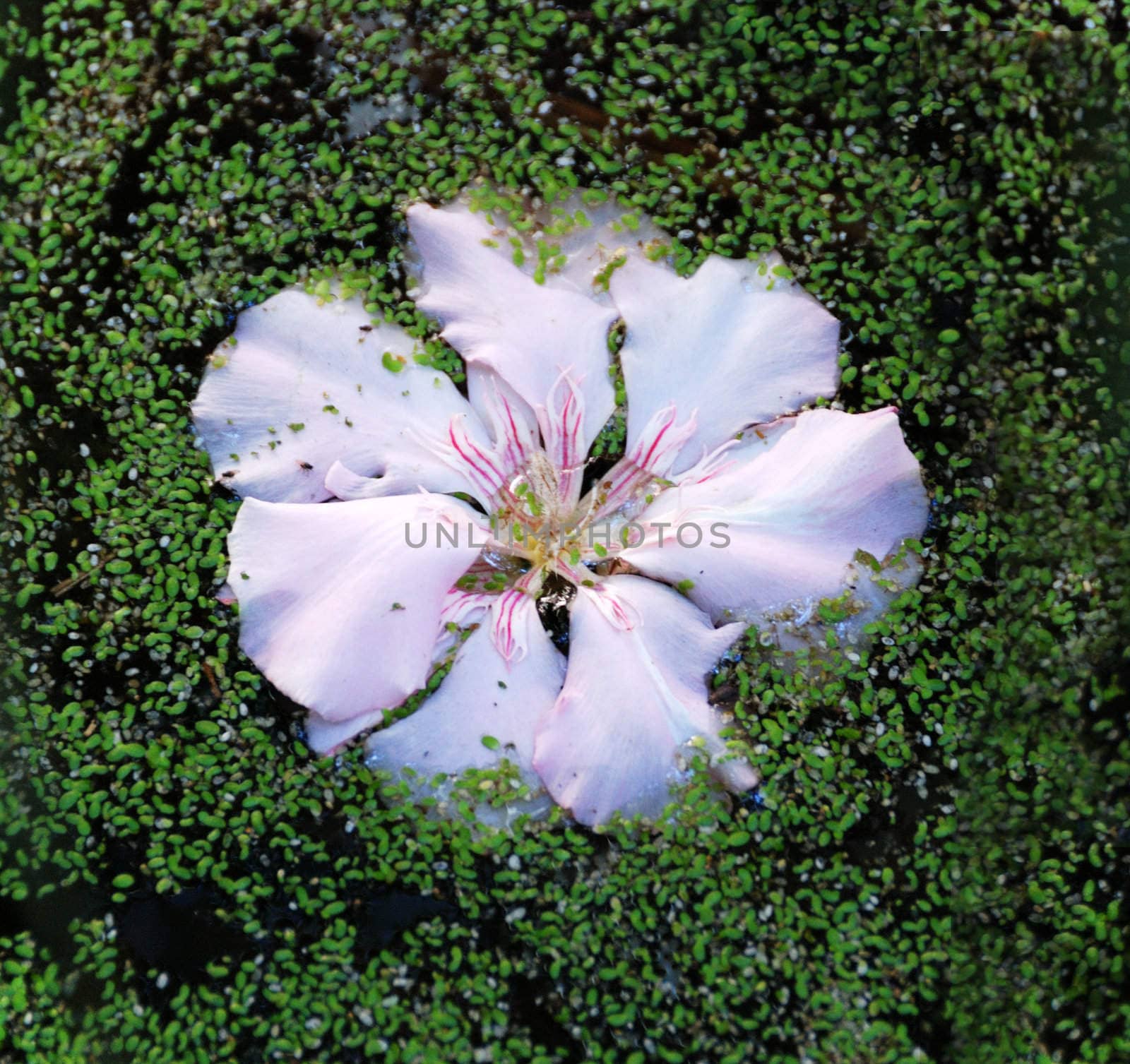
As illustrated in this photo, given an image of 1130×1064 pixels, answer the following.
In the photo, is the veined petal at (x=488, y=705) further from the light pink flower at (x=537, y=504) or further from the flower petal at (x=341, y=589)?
the flower petal at (x=341, y=589)

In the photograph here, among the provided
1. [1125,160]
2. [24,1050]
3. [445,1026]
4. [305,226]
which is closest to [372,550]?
[305,226]

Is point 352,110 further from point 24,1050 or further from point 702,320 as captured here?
point 24,1050

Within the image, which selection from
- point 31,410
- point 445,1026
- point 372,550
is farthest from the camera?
point 31,410

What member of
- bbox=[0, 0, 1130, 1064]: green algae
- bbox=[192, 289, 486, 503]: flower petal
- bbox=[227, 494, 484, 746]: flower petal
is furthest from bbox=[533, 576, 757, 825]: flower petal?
bbox=[192, 289, 486, 503]: flower petal

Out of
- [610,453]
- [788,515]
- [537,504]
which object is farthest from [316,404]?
[788,515]

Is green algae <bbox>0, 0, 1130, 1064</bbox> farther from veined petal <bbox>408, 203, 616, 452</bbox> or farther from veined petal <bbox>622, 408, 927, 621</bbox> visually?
veined petal <bbox>622, 408, 927, 621</bbox>

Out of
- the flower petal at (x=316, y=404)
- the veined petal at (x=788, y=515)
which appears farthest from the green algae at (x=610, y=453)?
the veined petal at (x=788, y=515)

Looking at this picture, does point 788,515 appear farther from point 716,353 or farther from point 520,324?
point 520,324
